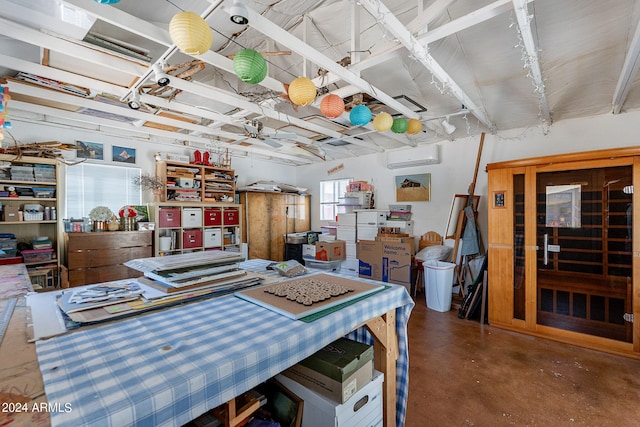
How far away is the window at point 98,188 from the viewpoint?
401 centimetres

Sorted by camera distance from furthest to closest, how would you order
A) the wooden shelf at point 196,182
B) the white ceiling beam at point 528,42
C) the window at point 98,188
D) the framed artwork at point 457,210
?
the wooden shelf at point 196,182 < the framed artwork at point 457,210 < the window at point 98,188 < the white ceiling beam at point 528,42

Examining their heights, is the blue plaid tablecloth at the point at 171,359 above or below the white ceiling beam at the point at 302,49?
below

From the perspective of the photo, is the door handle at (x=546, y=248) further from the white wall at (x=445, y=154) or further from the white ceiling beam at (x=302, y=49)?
the white ceiling beam at (x=302, y=49)

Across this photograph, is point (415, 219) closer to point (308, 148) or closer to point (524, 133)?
point (524, 133)

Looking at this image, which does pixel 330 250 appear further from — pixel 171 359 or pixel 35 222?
pixel 171 359

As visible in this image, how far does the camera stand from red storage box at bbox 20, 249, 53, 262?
3.37 metres

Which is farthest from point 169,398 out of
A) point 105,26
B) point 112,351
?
point 105,26

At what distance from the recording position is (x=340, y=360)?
3.79ft

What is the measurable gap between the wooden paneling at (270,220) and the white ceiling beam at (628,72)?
4909mm

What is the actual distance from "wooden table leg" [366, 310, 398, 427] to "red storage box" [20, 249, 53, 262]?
4103 millimetres

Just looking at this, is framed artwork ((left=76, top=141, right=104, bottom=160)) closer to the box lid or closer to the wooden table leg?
the box lid

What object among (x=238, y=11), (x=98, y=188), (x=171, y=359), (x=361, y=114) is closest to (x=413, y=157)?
(x=361, y=114)

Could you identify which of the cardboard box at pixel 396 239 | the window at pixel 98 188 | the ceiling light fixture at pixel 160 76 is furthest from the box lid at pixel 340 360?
the window at pixel 98 188

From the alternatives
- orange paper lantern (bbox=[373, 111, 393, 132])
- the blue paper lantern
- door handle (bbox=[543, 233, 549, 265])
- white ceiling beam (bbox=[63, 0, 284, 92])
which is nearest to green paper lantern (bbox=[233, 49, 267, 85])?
white ceiling beam (bbox=[63, 0, 284, 92])
